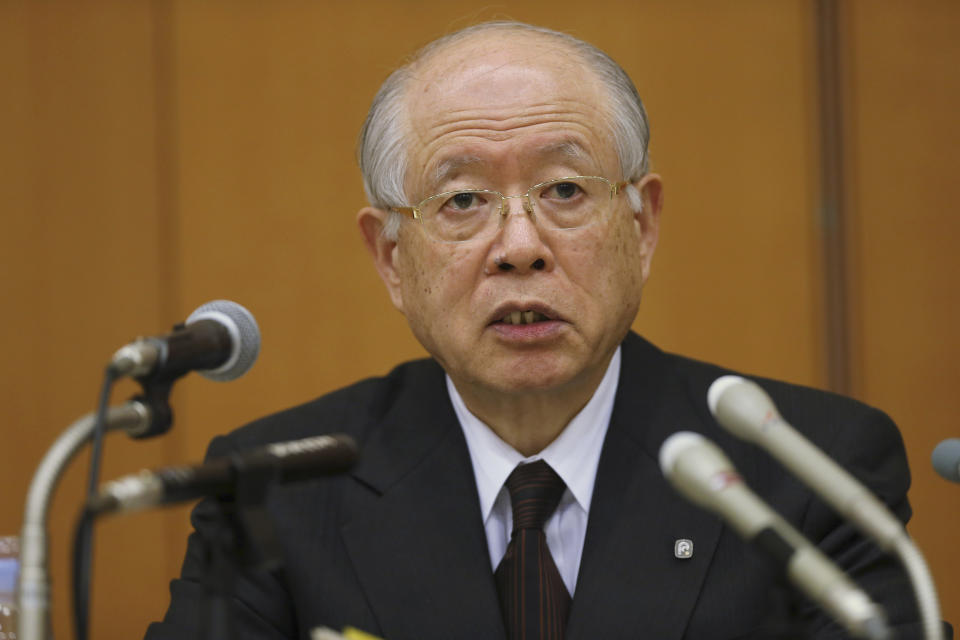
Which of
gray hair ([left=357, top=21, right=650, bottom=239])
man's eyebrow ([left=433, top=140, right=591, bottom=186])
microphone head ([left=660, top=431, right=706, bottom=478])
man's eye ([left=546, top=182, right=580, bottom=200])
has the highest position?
gray hair ([left=357, top=21, right=650, bottom=239])

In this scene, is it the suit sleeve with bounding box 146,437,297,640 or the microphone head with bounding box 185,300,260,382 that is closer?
the microphone head with bounding box 185,300,260,382

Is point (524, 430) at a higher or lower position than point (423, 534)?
higher

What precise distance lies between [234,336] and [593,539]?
850mm

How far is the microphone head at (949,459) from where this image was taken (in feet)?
4.34

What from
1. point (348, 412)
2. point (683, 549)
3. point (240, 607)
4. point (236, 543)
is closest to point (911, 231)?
point (683, 549)

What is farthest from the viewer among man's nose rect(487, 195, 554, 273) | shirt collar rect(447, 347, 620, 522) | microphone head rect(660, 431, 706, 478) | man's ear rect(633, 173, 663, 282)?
man's ear rect(633, 173, 663, 282)

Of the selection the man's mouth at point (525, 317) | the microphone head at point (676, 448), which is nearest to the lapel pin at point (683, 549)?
the man's mouth at point (525, 317)

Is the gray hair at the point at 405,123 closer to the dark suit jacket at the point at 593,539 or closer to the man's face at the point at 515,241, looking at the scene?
the man's face at the point at 515,241

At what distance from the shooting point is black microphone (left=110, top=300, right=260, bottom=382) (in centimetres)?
114

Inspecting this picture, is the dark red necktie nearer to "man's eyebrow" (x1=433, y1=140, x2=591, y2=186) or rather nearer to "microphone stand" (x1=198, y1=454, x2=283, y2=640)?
"man's eyebrow" (x1=433, y1=140, x2=591, y2=186)

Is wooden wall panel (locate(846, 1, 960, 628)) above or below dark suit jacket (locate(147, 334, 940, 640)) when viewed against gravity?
above

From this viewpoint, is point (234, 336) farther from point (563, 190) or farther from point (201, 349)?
point (563, 190)

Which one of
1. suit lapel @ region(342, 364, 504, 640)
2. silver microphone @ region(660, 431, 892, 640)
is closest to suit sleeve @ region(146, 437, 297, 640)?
suit lapel @ region(342, 364, 504, 640)

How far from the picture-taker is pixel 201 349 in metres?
1.21
